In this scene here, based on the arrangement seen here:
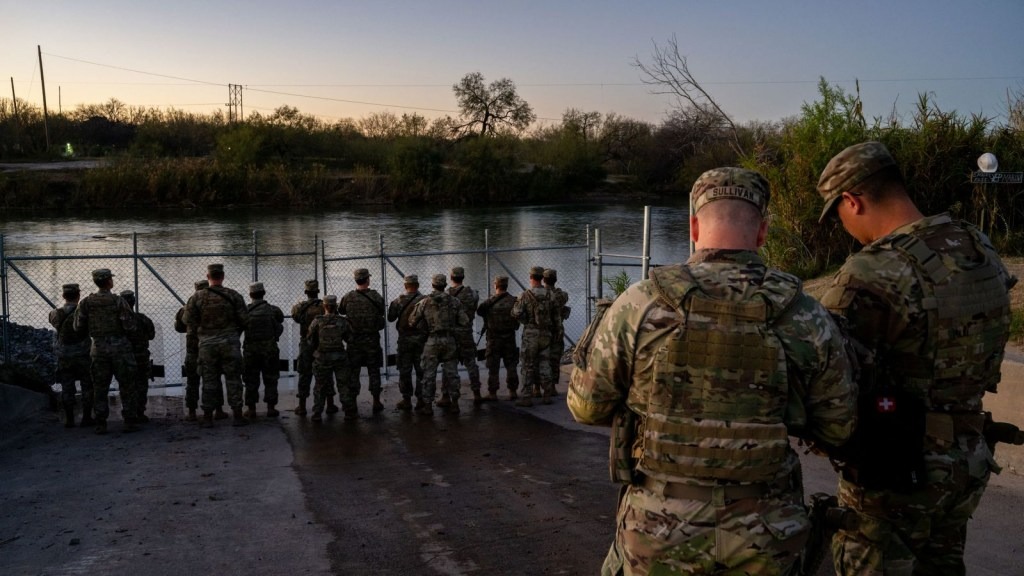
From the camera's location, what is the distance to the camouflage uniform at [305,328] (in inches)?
399

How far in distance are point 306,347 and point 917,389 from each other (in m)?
8.06

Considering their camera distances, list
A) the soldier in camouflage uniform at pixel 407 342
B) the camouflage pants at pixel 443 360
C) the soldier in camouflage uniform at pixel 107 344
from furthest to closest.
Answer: the soldier in camouflage uniform at pixel 407 342 → the camouflage pants at pixel 443 360 → the soldier in camouflage uniform at pixel 107 344

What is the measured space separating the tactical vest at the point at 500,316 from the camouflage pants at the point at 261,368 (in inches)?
106

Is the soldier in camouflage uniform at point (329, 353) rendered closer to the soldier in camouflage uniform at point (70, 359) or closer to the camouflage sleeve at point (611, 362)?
the soldier in camouflage uniform at point (70, 359)

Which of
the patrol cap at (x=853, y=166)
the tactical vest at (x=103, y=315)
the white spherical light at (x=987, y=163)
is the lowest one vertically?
the tactical vest at (x=103, y=315)

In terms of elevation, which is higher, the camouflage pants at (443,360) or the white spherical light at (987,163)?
the white spherical light at (987,163)

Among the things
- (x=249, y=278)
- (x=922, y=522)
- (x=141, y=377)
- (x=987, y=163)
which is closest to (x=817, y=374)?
(x=922, y=522)

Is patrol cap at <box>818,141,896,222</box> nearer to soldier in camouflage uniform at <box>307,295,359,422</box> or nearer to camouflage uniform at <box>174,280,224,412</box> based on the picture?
soldier in camouflage uniform at <box>307,295,359,422</box>

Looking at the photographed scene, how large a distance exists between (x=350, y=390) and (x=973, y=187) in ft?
32.8

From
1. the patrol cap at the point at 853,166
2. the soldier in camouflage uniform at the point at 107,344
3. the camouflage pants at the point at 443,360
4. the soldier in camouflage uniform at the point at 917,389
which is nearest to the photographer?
the soldier in camouflage uniform at the point at 917,389

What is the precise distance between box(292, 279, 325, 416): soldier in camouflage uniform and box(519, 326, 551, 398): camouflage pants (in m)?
2.40

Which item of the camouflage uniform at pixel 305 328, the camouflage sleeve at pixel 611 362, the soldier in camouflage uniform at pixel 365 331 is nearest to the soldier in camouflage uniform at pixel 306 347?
the camouflage uniform at pixel 305 328

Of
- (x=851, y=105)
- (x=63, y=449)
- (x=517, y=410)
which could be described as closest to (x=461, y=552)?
(x=517, y=410)

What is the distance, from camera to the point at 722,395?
8.75 feet
